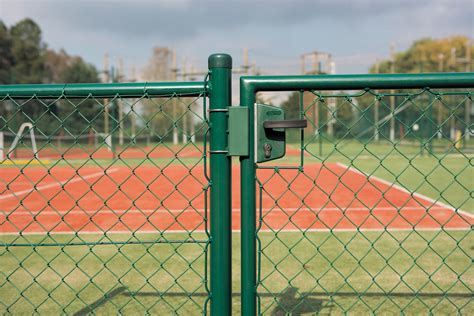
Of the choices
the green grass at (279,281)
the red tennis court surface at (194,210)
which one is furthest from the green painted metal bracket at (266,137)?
the red tennis court surface at (194,210)

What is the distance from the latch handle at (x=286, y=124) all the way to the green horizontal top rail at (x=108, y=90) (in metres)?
0.33

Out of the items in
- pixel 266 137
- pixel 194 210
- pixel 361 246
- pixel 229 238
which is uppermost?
pixel 266 137

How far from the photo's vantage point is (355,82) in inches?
77.2

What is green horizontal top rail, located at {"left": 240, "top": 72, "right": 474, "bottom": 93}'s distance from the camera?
194cm

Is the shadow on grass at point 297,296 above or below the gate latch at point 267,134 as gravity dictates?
below

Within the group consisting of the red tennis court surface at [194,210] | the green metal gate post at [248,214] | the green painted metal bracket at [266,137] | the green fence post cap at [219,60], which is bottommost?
the red tennis court surface at [194,210]

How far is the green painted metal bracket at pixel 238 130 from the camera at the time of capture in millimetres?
1887

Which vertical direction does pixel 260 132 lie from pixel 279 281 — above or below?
above

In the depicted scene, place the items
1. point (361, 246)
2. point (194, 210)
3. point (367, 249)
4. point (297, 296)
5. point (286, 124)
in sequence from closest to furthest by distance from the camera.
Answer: point (286, 124)
point (297, 296)
point (367, 249)
point (361, 246)
point (194, 210)

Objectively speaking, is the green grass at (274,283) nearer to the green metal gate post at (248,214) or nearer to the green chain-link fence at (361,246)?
the green chain-link fence at (361,246)

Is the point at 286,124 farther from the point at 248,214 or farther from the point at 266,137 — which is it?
the point at 248,214

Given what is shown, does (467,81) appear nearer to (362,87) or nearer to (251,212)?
(362,87)

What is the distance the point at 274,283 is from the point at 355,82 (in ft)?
8.16

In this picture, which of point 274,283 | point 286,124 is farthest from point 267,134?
point 274,283
